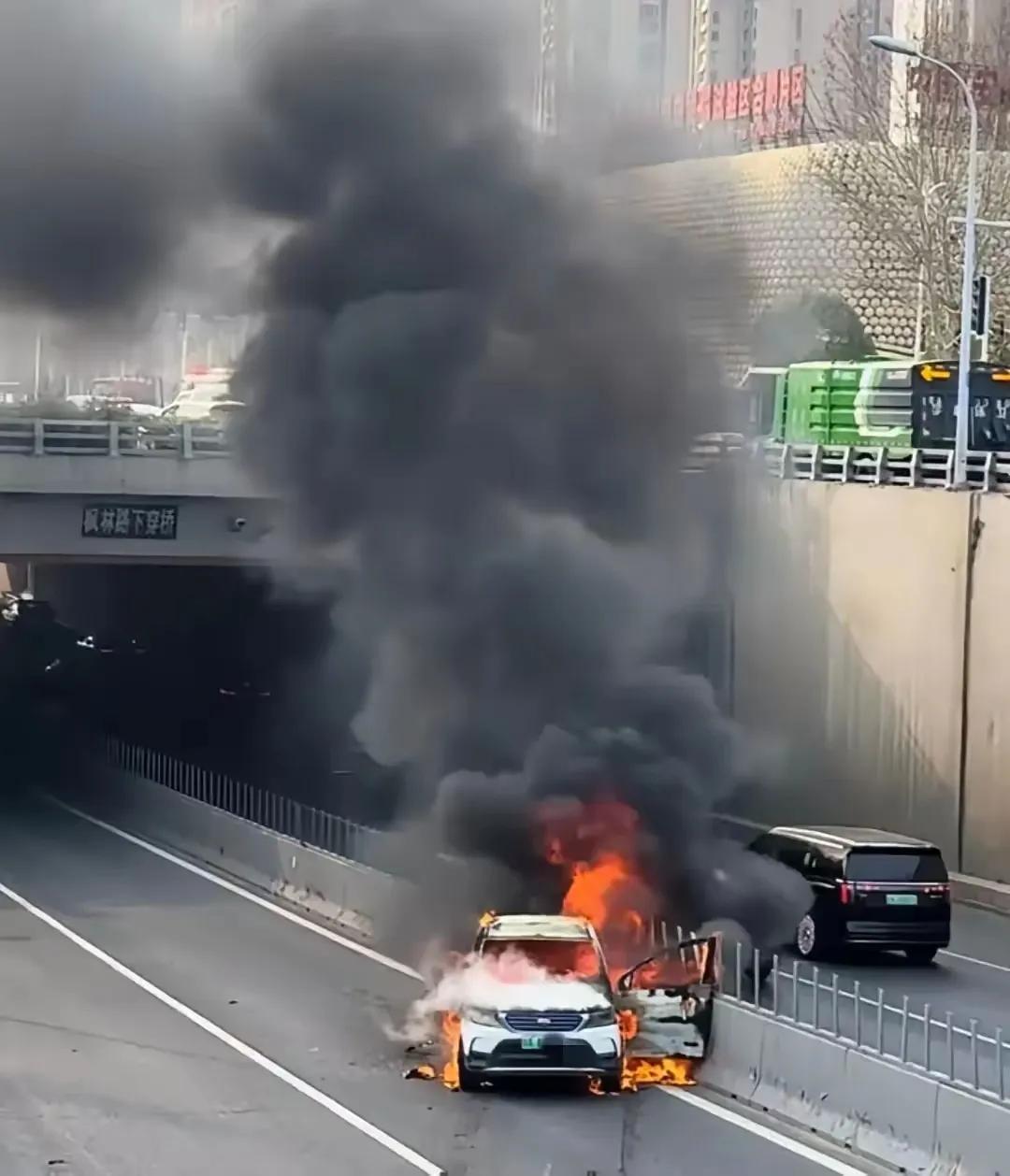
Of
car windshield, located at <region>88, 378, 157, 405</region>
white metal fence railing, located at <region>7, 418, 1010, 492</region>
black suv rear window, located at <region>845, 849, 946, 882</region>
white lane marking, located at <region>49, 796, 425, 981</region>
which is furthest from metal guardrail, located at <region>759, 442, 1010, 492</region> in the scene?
car windshield, located at <region>88, 378, 157, 405</region>

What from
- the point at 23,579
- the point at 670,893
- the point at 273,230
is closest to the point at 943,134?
the point at 23,579

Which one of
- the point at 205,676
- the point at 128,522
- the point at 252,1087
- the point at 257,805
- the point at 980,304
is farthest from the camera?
the point at 205,676

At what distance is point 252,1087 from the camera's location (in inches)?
753

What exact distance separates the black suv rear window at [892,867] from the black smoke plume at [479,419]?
2462 millimetres

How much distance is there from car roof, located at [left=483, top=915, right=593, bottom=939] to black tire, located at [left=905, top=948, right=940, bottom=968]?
732 centimetres

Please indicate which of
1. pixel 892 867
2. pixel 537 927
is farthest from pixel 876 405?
pixel 537 927

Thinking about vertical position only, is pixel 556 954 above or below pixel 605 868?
below

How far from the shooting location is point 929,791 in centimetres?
3397

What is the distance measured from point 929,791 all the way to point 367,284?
11.7 metres

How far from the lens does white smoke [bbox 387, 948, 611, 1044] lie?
18391 mm

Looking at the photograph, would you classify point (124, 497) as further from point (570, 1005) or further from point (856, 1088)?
point (856, 1088)

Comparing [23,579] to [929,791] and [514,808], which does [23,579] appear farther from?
[514,808]

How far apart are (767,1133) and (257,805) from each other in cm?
2094

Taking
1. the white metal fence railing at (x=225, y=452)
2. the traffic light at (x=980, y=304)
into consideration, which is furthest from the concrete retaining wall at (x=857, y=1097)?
the traffic light at (x=980, y=304)
